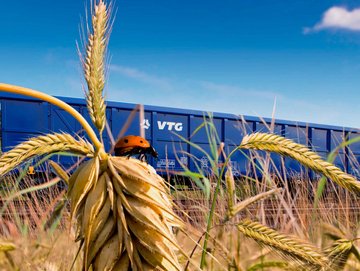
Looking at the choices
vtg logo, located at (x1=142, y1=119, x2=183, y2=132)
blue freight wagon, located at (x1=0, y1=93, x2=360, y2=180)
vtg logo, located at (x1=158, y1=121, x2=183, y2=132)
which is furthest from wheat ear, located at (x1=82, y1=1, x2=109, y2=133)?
vtg logo, located at (x1=158, y1=121, x2=183, y2=132)

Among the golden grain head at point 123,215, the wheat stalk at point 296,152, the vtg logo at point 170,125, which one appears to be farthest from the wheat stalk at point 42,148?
the vtg logo at point 170,125

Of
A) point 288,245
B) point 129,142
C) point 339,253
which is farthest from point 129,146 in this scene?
point 339,253

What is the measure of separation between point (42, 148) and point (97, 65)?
15 centimetres

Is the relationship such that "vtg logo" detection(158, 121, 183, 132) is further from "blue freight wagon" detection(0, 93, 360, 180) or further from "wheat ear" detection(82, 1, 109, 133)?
"wheat ear" detection(82, 1, 109, 133)

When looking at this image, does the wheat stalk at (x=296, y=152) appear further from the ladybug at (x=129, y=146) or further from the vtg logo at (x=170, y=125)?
the vtg logo at (x=170, y=125)

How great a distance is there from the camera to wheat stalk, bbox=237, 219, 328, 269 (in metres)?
0.99

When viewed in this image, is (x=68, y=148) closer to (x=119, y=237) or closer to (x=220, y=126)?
(x=119, y=237)

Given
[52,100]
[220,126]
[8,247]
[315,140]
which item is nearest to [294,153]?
[52,100]

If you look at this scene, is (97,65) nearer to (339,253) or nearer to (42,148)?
(42,148)

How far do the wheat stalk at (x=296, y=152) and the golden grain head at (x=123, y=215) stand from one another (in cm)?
33

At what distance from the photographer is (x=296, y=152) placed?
92cm

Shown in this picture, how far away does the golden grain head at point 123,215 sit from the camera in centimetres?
61

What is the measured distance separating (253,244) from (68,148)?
3.79 ft

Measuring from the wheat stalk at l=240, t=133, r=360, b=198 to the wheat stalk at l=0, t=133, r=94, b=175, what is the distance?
1.19 ft
